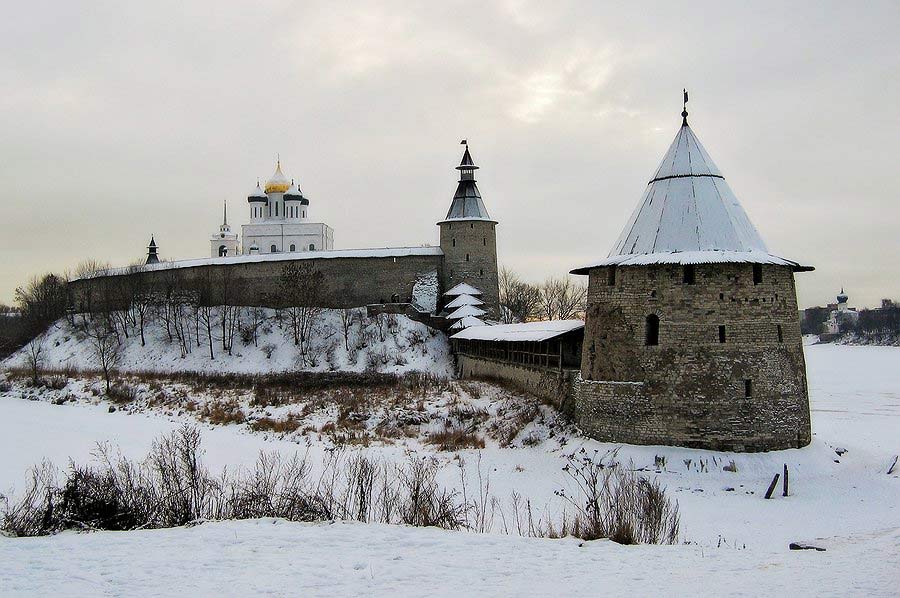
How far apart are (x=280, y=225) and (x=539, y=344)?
105 ft

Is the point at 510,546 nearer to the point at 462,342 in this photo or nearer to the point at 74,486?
the point at 74,486

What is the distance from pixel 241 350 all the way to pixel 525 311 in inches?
723

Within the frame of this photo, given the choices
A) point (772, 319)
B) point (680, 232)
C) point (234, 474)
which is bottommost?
point (234, 474)

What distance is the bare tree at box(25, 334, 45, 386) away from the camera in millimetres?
28291

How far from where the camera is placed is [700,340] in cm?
1329

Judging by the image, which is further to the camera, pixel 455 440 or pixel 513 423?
pixel 513 423

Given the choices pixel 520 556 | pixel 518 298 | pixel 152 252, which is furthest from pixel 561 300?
pixel 520 556

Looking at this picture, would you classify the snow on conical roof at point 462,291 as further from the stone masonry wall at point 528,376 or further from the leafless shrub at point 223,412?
the leafless shrub at point 223,412

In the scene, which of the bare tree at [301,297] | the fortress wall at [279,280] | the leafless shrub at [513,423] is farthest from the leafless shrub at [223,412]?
the fortress wall at [279,280]

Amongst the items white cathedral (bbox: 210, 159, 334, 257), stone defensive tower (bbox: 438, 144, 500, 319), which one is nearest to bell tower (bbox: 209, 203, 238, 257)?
white cathedral (bbox: 210, 159, 334, 257)

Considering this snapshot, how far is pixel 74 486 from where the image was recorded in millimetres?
8195

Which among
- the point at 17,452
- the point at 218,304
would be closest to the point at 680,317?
the point at 17,452

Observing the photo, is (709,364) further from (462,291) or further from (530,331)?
(462,291)

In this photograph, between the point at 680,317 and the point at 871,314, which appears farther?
the point at 871,314
